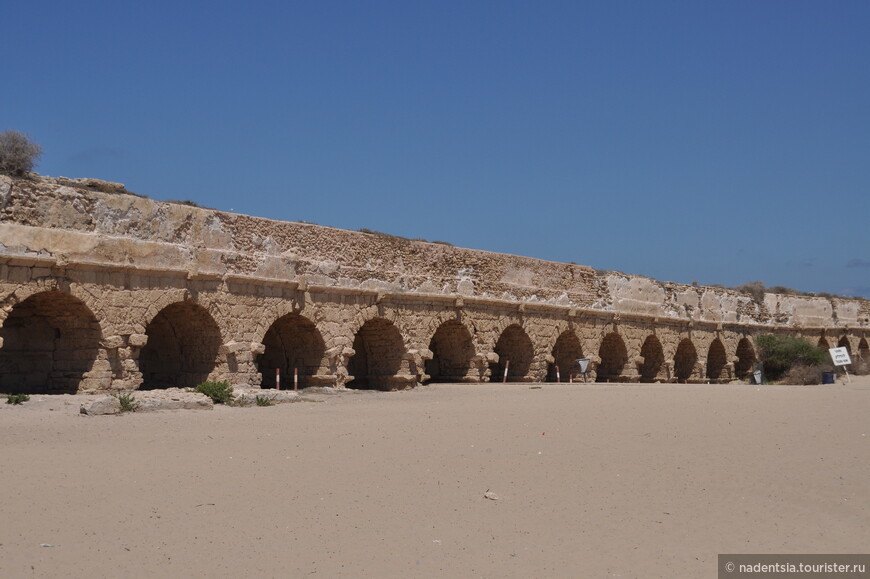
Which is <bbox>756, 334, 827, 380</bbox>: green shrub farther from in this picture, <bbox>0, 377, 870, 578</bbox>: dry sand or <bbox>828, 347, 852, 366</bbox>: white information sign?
<bbox>0, 377, 870, 578</bbox>: dry sand

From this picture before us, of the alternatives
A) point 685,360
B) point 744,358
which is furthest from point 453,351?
point 744,358

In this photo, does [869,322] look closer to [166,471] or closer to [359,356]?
[359,356]

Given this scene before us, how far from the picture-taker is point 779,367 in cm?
2612

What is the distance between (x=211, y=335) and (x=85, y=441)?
583 cm

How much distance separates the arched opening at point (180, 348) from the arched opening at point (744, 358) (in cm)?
1939

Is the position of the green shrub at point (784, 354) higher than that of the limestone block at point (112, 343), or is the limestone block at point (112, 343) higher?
the green shrub at point (784, 354)

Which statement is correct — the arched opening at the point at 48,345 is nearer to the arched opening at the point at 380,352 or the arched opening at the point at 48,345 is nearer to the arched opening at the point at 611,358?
the arched opening at the point at 380,352

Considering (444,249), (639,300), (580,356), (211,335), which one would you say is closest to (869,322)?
(639,300)

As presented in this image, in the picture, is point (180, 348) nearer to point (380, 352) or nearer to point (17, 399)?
point (17, 399)

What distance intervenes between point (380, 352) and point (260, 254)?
377 centimetres

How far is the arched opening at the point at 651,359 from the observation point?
25.0m

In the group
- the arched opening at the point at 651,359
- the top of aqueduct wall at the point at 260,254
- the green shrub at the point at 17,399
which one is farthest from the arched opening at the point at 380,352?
the arched opening at the point at 651,359

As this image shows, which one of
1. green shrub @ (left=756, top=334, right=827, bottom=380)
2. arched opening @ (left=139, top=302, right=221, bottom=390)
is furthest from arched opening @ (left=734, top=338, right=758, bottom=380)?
arched opening @ (left=139, top=302, right=221, bottom=390)

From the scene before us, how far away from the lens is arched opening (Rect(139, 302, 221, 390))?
14.3m
